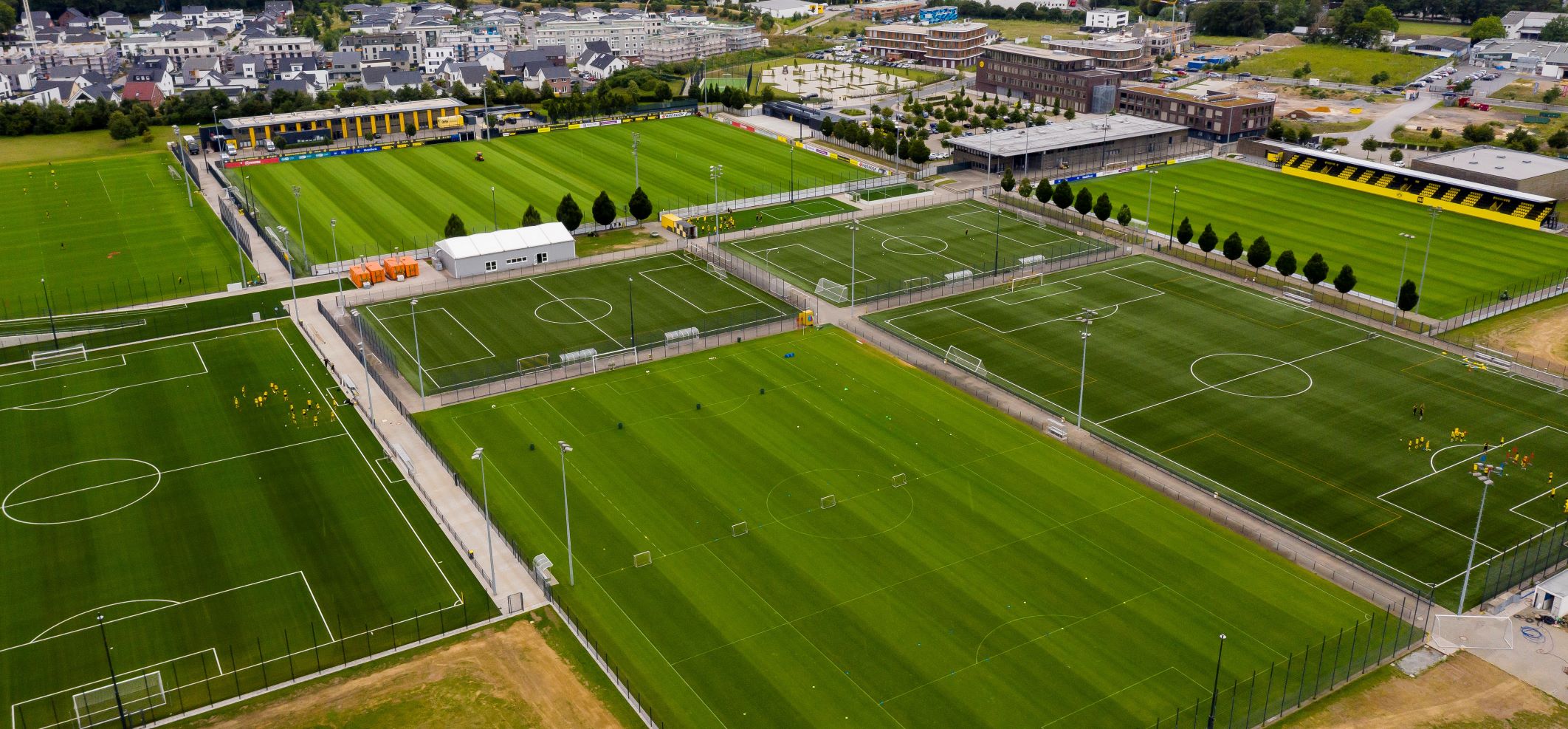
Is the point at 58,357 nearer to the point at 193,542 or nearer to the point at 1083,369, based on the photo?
the point at 193,542

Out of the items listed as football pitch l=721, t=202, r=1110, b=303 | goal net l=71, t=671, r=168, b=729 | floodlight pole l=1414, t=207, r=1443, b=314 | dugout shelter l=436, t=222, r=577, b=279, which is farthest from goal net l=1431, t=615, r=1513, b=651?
dugout shelter l=436, t=222, r=577, b=279

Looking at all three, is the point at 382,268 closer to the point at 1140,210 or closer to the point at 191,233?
the point at 191,233

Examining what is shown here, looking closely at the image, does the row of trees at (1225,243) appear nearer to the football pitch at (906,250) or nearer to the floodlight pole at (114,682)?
the football pitch at (906,250)

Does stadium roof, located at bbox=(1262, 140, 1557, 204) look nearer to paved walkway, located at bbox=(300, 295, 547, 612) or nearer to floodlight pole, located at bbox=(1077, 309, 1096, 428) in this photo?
floodlight pole, located at bbox=(1077, 309, 1096, 428)

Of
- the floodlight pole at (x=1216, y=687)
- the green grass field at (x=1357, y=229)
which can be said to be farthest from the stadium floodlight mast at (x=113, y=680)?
the green grass field at (x=1357, y=229)

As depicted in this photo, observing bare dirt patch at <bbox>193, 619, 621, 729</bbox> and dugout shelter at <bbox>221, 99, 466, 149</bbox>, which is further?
dugout shelter at <bbox>221, 99, 466, 149</bbox>

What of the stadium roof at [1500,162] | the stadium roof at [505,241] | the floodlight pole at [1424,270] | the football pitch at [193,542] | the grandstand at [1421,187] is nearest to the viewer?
the football pitch at [193,542]
